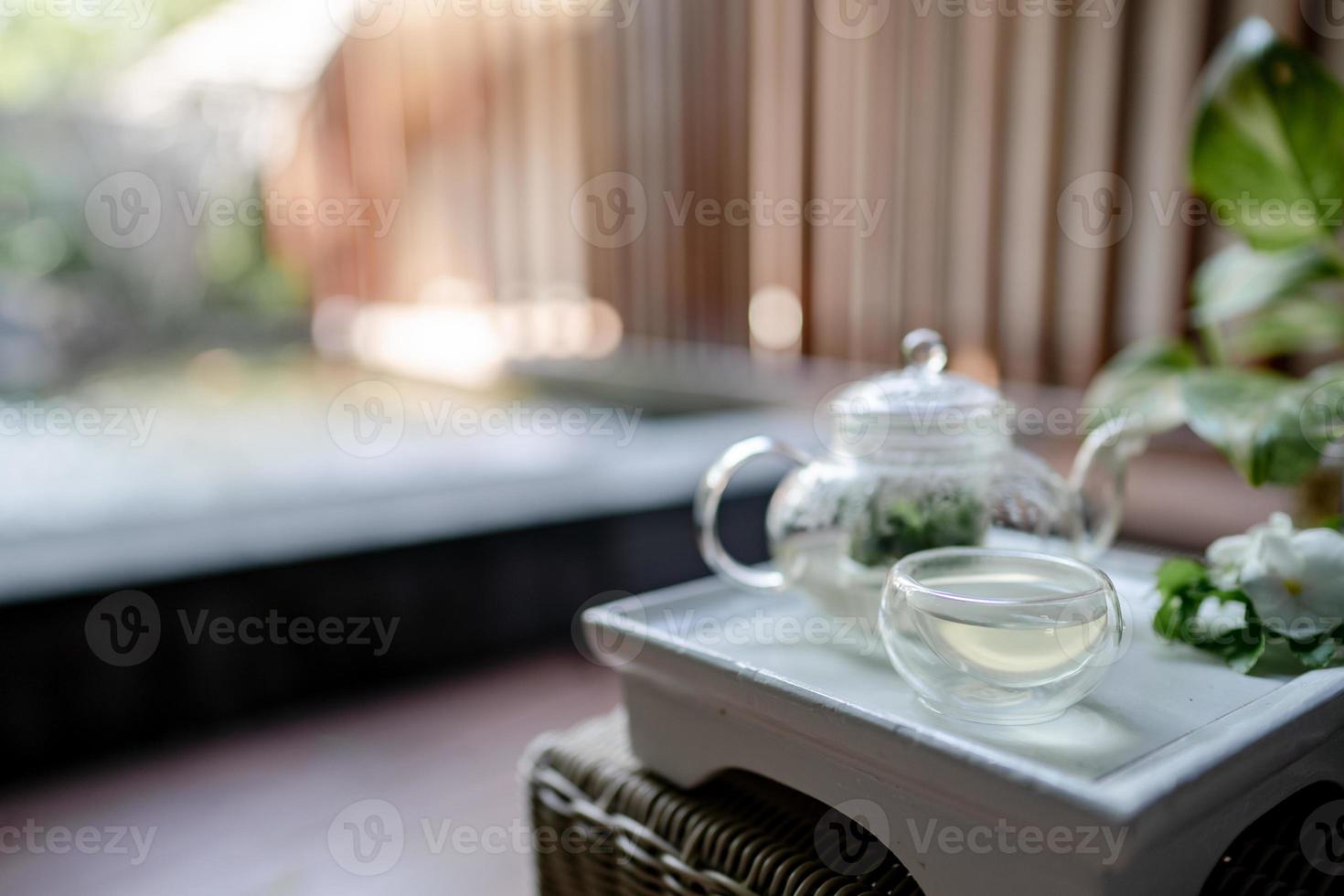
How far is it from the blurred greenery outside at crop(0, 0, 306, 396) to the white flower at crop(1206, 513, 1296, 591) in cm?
578

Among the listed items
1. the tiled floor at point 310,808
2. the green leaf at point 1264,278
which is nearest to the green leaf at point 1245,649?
the green leaf at point 1264,278

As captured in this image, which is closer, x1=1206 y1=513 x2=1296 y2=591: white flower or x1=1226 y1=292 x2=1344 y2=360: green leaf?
x1=1206 y1=513 x2=1296 y2=591: white flower

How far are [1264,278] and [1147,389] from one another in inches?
5.4

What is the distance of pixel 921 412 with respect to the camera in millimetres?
569

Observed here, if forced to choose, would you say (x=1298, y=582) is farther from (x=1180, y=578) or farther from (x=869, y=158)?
(x=869, y=158)

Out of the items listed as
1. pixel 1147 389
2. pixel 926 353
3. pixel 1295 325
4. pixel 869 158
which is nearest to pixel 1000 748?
pixel 926 353

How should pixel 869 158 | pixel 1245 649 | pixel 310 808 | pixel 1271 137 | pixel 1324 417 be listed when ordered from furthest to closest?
pixel 869 158 → pixel 310 808 → pixel 1271 137 → pixel 1324 417 → pixel 1245 649

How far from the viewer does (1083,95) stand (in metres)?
1.61

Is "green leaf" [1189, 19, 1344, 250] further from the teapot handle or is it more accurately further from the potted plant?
the teapot handle

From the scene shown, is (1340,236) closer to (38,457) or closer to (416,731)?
(416,731)

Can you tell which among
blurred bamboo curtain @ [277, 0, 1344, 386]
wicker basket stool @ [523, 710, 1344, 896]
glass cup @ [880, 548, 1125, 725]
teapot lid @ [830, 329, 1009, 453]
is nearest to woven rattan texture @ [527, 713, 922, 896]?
wicker basket stool @ [523, 710, 1344, 896]

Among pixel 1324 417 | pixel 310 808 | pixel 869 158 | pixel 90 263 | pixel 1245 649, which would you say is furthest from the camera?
pixel 90 263

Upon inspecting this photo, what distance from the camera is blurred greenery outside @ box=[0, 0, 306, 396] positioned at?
215 inches

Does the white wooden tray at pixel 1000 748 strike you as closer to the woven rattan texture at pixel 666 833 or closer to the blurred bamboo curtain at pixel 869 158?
the woven rattan texture at pixel 666 833
